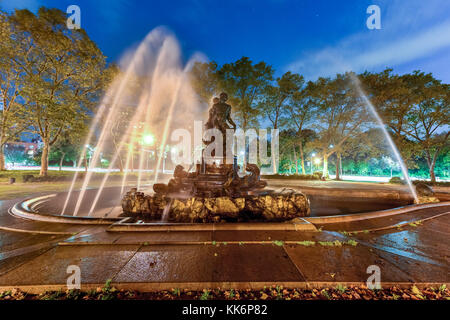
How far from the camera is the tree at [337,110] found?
22656 millimetres

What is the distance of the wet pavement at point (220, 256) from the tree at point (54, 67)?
18309 mm

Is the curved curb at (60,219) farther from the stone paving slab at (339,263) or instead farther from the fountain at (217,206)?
the stone paving slab at (339,263)

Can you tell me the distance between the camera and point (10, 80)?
1725cm

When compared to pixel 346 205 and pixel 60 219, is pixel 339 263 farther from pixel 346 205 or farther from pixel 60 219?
pixel 60 219

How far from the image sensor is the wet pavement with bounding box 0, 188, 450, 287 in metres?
2.42

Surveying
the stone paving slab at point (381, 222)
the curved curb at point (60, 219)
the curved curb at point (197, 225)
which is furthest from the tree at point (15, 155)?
the stone paving slab at point (381, 222)

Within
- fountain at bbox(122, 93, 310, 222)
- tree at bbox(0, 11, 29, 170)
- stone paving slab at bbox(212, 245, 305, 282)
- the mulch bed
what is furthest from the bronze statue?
tree at bbox(0, 11, 29, 170)

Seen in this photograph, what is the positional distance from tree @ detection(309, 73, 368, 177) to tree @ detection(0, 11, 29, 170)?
35.7 metres

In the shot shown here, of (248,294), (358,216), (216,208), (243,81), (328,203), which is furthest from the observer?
(243,81)

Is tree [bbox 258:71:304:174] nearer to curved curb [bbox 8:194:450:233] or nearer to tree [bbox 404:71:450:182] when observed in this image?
tree [bbox 404:71:450:182]

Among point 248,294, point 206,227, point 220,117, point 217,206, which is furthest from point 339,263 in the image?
point 220,117

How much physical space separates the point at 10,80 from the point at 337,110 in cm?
Result: 4122
